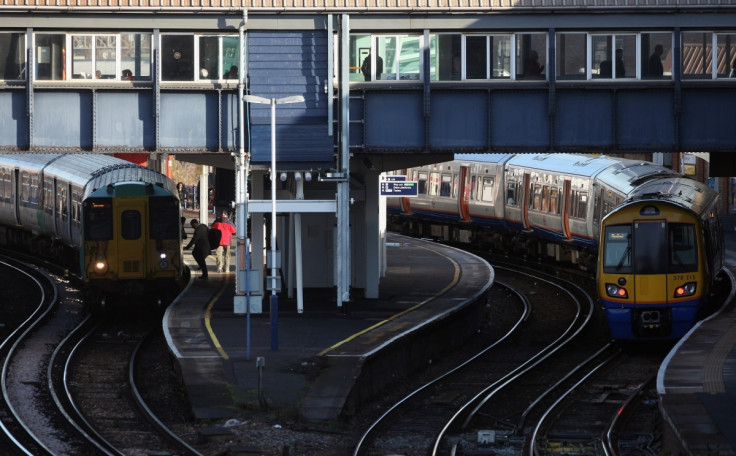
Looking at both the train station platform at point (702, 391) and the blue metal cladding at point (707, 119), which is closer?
the train station platform at point (702, 391)

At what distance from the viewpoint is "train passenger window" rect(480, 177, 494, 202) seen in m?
40.1

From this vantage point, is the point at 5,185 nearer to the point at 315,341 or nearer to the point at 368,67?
the point at 368,67

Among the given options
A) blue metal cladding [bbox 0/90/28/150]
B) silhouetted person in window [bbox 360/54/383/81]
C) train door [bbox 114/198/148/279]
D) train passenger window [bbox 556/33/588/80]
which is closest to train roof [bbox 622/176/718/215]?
train passenger window [bbox 556/33/588/80]

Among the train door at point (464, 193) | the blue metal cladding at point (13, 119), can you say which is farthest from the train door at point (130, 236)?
the train door at point (464, 193)

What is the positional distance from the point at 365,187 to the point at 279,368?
8.55 metres

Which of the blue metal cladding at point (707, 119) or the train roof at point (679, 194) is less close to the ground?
the blue metal cladding at point (707, 119)

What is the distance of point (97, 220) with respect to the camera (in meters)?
27.0

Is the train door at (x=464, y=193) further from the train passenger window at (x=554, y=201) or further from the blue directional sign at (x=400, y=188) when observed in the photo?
the blue directional sign at (x=400, y=188)

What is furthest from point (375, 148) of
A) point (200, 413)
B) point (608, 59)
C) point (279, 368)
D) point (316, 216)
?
point (200, 413)

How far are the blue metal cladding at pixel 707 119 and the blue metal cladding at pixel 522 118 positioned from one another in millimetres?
2696

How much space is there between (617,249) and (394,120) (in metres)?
5.42

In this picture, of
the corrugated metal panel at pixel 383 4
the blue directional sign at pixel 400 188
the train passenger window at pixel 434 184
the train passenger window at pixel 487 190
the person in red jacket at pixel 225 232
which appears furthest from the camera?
the train passenger window at pixel 434 184

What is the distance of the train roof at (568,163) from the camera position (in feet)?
111

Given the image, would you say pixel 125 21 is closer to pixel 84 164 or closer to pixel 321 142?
pixel 321 142
